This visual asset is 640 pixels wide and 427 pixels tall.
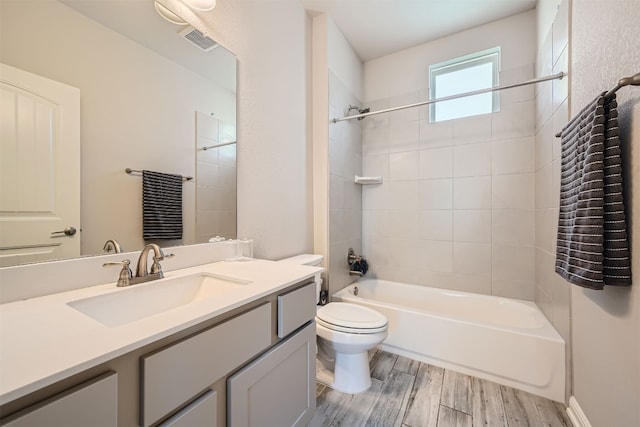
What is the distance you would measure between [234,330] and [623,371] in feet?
4.56

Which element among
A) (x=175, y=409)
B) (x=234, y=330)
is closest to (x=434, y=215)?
(x=234, y=330)

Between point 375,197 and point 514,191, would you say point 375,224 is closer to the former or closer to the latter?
point 375,197

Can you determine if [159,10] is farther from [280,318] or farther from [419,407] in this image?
[419,407]

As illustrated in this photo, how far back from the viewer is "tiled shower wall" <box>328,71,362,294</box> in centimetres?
223

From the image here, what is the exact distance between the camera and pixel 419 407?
1452 mm

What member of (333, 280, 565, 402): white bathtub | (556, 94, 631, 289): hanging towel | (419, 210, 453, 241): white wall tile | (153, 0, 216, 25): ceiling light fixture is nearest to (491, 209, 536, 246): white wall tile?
(419, 210, 453, 241): white wall tile

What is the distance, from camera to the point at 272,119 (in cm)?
174

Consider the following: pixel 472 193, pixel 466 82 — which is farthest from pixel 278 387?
pixel 466 82

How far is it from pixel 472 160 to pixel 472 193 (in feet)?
0.97

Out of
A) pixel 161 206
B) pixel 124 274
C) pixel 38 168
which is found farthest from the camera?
pixel 161 206

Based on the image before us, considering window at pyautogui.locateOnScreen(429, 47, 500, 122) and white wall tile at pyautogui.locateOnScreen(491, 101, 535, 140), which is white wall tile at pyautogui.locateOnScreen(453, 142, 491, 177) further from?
window at pyautogui.locateOnScreen(429, 47, 500, 122)

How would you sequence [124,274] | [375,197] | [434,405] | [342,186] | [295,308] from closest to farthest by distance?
[124,274], [295,308], [434,405], [342,186], [375,197]

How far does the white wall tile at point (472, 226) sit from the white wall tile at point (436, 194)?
13 cm

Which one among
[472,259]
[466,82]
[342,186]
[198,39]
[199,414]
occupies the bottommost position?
[199,414]
